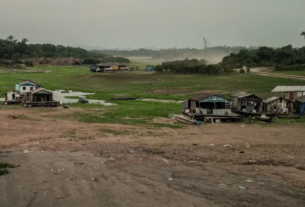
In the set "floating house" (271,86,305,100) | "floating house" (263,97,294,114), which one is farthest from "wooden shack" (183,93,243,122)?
"floating house" (271,86,305,100)

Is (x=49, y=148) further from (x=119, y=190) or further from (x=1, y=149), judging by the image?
(x=119, y=190)

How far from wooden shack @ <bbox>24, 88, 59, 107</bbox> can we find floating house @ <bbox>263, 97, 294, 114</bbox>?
25.8m

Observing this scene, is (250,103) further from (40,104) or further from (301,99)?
(40,104)

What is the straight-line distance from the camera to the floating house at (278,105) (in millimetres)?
40562

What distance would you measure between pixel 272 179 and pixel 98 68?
105 m

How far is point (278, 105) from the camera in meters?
41.3

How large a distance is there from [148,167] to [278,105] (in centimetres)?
2747

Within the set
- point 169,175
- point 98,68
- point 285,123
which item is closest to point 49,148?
point 169,175

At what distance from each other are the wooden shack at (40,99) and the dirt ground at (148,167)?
1615cm

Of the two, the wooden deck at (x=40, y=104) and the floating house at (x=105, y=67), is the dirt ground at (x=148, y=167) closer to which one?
the wooden deck at (x=40, y=104)

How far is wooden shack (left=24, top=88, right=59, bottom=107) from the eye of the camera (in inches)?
1887

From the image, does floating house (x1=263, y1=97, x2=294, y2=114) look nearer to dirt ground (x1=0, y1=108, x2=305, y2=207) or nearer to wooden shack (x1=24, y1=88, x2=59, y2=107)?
dirt ground (x1=0, y1=108, x2=305, y2=207)

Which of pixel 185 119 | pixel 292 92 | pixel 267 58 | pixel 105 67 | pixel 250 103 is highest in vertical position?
pixel 267 58

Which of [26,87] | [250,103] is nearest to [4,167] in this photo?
[250,103]
